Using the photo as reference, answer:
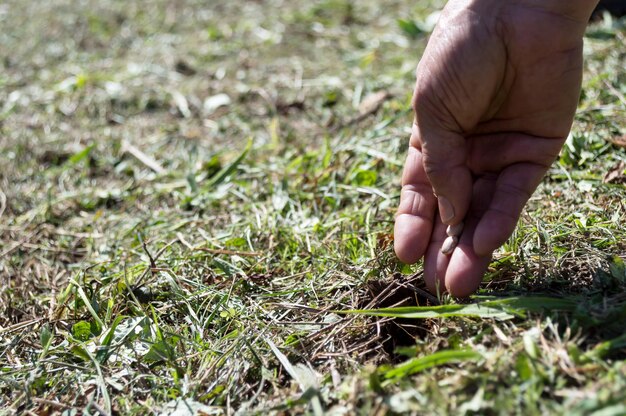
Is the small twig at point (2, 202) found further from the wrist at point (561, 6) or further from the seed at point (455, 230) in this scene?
the wrist at point (561, 6)

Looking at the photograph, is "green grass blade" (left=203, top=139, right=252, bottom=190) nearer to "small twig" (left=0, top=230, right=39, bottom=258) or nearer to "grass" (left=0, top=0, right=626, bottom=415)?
"grass" (left=0, top=0, right=626, bottom=415)

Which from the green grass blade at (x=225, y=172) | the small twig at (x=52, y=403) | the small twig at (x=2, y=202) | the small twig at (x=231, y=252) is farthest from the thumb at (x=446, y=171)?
the small twig at (x=2, y=202)

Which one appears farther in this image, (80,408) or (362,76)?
(362,76)

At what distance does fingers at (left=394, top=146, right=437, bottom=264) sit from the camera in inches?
79.0

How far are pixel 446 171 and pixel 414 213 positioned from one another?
20 centimetres

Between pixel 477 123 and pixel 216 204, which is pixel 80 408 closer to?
pixel 216 204

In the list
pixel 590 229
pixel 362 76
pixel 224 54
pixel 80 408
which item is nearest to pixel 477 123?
pixel 590 229

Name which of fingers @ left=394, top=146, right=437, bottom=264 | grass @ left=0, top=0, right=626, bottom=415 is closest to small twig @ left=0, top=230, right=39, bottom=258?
grass @ left=0, top=0, right=626, bottom=415

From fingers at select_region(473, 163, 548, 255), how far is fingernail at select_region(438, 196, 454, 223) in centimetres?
9

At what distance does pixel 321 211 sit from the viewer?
264 cm

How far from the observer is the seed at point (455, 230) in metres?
1.96

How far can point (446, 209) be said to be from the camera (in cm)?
194

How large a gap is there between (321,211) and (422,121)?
0.79 m

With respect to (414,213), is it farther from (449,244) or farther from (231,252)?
(231,252)
